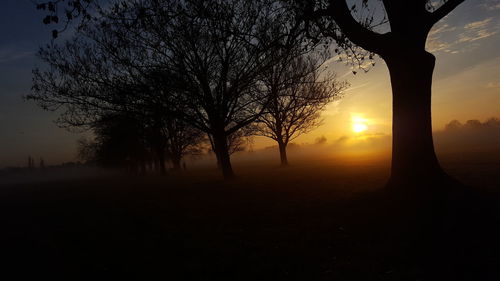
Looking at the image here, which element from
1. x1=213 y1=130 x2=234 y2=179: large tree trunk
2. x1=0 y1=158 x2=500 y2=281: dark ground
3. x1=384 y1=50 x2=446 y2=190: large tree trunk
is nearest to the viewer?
x1=0 y1=158 x2=500 y2=281: dark ground

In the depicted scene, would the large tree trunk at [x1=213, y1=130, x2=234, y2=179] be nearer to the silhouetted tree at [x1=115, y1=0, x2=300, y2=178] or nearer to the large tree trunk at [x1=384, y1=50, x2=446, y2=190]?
the silhouetted tree at [x1=115, y1=0, x2=300, y2=178]

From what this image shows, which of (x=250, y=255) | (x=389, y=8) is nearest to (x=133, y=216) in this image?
(x=250, y=255)

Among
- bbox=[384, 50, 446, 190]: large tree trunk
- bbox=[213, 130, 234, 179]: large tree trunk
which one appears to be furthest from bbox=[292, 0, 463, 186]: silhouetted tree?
bbox=[213, 130, 234, 179]: large tree trunk

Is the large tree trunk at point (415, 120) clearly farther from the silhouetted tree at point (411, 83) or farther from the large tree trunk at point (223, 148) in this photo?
the large tree trunk at point (223, 148)

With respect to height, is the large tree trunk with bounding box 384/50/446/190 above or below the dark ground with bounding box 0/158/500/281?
above

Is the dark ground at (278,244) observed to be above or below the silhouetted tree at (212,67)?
below

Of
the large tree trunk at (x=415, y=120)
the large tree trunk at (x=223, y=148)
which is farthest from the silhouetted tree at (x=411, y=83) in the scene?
the large tree trunk at (x=223, y=148)

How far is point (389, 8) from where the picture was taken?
1076 cm

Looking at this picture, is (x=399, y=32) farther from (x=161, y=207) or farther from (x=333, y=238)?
(x=161, y=207)

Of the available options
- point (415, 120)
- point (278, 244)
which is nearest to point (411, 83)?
point (415, 120)

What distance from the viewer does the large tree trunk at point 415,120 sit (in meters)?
9.91

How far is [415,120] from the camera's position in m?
10.0

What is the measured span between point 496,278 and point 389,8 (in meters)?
9.58

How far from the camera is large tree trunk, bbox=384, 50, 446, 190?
32.5 ft
